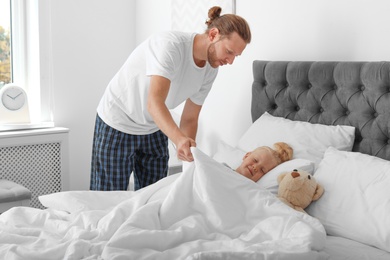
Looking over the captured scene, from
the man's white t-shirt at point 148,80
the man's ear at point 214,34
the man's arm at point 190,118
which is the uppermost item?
the man's ear at point 214,34

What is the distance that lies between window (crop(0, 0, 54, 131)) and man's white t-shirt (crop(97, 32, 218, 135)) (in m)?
1.30

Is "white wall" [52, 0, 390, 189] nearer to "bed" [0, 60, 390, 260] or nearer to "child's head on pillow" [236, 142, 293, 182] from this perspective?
"bed" [0, 60, 390, 260]

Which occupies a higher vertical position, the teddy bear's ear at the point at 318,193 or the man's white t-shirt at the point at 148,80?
the man's white t-shirt at the point at 148,80

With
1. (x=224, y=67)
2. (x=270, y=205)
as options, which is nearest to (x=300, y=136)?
(x=270, y=205)

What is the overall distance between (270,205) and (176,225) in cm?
37

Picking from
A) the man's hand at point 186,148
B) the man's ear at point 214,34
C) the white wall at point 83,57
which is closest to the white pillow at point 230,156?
the man's hand at point 186,148

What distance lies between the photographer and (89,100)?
431 centimetres

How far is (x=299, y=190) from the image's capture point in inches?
91.9

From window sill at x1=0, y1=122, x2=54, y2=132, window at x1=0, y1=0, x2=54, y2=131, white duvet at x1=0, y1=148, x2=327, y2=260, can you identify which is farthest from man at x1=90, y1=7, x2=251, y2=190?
window at x1=0, y1=0, x2=54, y2=131

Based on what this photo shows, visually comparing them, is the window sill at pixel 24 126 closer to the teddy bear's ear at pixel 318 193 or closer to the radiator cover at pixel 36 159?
the radiator cover at pixel 36 159

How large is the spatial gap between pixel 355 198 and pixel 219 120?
1.49 meters

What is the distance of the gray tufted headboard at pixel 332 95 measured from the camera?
2576 mm

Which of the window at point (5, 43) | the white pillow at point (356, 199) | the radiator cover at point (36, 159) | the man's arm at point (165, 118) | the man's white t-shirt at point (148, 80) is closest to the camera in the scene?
the white pillow at point (356, 199)

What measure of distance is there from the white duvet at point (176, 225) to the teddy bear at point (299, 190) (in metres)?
0.16
